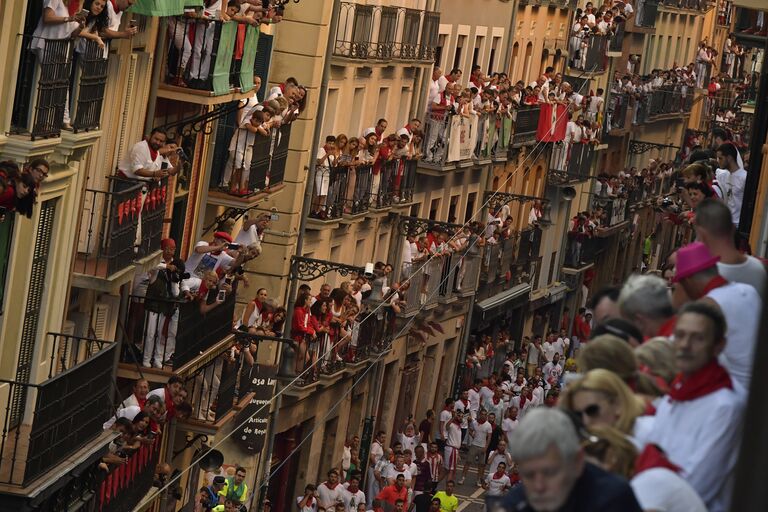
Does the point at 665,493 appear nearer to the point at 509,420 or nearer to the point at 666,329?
the point at 666,329

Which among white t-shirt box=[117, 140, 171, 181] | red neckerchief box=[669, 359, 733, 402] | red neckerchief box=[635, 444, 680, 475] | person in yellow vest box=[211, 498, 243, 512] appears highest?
red neckerchief box=[669, 359, 733, 402]

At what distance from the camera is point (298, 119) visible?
41312 millimetres

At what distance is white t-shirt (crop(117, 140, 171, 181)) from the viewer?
2864cm

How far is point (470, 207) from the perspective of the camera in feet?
194

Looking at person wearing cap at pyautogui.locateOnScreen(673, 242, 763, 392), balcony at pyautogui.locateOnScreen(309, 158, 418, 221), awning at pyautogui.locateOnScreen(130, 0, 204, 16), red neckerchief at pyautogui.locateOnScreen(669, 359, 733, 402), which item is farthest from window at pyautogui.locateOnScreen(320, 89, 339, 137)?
red neckerchief at pyautogui.locateOnScreen(669, 359, 733, 402)

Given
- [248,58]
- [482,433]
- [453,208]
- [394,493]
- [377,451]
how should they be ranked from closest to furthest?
[248,58] < [394,493] < [377,451] < [482,433] < [453,208]

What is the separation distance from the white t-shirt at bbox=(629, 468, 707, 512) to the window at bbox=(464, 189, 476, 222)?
4831cm

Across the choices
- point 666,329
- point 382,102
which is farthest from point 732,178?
point 382,102

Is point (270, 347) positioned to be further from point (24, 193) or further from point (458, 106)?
point (24, 193)

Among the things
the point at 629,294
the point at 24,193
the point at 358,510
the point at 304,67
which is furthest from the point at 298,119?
the point at 629,294

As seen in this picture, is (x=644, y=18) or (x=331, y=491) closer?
(x=331, y=491)

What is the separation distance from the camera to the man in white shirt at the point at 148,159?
2866 cm

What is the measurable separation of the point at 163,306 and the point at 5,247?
6.29 metres

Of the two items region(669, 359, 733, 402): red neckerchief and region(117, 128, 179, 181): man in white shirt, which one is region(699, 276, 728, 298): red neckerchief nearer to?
region(669, 359, 733, 402): red neckerchief
